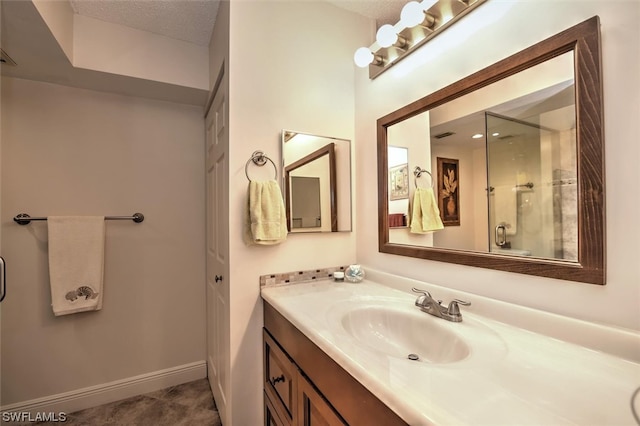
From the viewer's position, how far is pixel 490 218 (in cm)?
93

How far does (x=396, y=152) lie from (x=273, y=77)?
0.72 meters

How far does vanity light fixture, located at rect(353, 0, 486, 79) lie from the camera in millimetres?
996

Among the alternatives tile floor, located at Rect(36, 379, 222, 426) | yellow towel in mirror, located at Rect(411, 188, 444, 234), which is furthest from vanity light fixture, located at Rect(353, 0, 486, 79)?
tile floor, located at Rect(36, 379, 222, 426)

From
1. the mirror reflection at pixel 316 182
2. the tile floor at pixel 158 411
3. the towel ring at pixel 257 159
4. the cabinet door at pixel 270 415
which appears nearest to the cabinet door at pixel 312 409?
the cabinet door at pixel 270 415

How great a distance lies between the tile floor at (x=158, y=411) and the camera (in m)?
1.58

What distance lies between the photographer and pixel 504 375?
56cm

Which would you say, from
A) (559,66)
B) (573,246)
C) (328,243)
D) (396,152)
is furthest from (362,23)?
(573,246)

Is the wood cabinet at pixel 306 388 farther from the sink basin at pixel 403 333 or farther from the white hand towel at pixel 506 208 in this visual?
the white hand towel at pixel 506 208

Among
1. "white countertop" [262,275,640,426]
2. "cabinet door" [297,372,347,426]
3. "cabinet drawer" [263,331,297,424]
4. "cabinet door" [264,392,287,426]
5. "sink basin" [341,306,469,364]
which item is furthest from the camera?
"cabinet door" [264,392,287,426]

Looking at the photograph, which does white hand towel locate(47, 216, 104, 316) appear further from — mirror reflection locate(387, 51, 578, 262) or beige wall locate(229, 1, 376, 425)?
mirror reflection locate(387, 51, 578, 262)

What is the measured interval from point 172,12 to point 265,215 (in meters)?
1.33

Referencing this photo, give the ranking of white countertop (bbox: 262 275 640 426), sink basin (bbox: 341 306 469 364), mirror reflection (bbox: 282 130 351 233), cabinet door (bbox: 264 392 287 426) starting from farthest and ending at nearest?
mirror reflection (bbox: 282 130 351 233)
cabinet door (bbox: 264 392 287 426)
sink basin (bbox: 341 306 469 364)
white countertop (bbox: 262 275 640 426)

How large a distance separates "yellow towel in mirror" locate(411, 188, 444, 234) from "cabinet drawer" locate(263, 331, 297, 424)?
2.49 feet

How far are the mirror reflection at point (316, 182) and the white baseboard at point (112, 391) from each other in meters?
1.50
